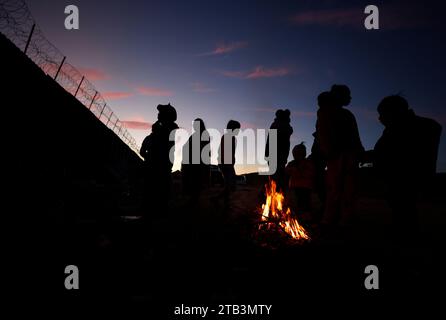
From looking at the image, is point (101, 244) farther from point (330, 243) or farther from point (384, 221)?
point (384, 221)

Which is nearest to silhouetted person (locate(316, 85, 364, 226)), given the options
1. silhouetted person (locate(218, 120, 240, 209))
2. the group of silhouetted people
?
the group of silhouetted people

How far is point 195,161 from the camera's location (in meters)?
7.52

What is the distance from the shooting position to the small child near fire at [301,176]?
7148 millimetres

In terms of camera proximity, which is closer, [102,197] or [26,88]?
[26,88]

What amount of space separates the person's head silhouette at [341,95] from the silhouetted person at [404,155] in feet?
2.79

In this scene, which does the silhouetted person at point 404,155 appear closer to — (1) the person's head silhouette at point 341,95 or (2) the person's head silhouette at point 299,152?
(1) the person's head silhouette at point 341,95

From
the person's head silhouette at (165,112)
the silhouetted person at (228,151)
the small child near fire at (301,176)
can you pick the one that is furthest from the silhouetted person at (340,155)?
the person's head silhouette at (165,112)

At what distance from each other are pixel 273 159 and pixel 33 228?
232 inches

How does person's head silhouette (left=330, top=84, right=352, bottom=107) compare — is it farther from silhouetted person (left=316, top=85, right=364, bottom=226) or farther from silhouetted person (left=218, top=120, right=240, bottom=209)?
silhouetted person (left=218, top=120, right=240, bottom=209)

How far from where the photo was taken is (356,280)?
8.44 ft

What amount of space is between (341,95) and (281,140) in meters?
2.59

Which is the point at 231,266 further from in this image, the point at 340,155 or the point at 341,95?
the point at 341,95
